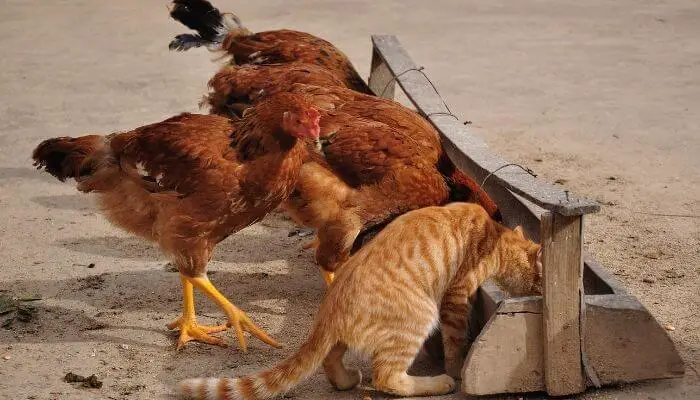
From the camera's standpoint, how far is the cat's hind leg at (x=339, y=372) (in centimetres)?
432

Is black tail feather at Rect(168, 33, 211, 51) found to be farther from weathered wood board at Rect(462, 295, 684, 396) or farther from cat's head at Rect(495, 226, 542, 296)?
weathered wood board at Rect(462, 295, 684, 396)

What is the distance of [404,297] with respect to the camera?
4.32 m

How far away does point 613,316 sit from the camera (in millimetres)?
4090

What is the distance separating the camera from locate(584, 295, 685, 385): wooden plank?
4090 mm

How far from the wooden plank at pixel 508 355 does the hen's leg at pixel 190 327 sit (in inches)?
59.0

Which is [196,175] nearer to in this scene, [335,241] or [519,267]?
[335,241]

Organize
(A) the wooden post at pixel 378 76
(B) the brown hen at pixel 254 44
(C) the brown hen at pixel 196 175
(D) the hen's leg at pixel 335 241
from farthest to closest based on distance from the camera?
(A) the wooden post at pixel 378 76
(B) the brown hen at pixel 254 44
(D) the hen's leg at pixel 335 241
(C) the brown hen at pixel 196 175

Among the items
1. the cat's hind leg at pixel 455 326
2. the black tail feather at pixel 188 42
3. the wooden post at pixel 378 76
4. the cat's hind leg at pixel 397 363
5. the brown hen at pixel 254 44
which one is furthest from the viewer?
the wooden post at pixel 378 76

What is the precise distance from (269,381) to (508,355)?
1.05 metres

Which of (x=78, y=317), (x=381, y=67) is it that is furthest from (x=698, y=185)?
(x=78, y=317)

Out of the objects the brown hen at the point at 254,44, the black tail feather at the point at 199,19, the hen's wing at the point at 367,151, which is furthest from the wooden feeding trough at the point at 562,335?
the black tail feather at the point at 199,19

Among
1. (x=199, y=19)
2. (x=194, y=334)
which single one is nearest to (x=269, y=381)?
(x=194, y=334)

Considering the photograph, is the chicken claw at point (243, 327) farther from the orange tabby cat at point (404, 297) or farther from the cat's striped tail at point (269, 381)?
the cat's striped tail at point (269, 381)

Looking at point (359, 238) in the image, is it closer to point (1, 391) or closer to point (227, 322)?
point (227, 322)
